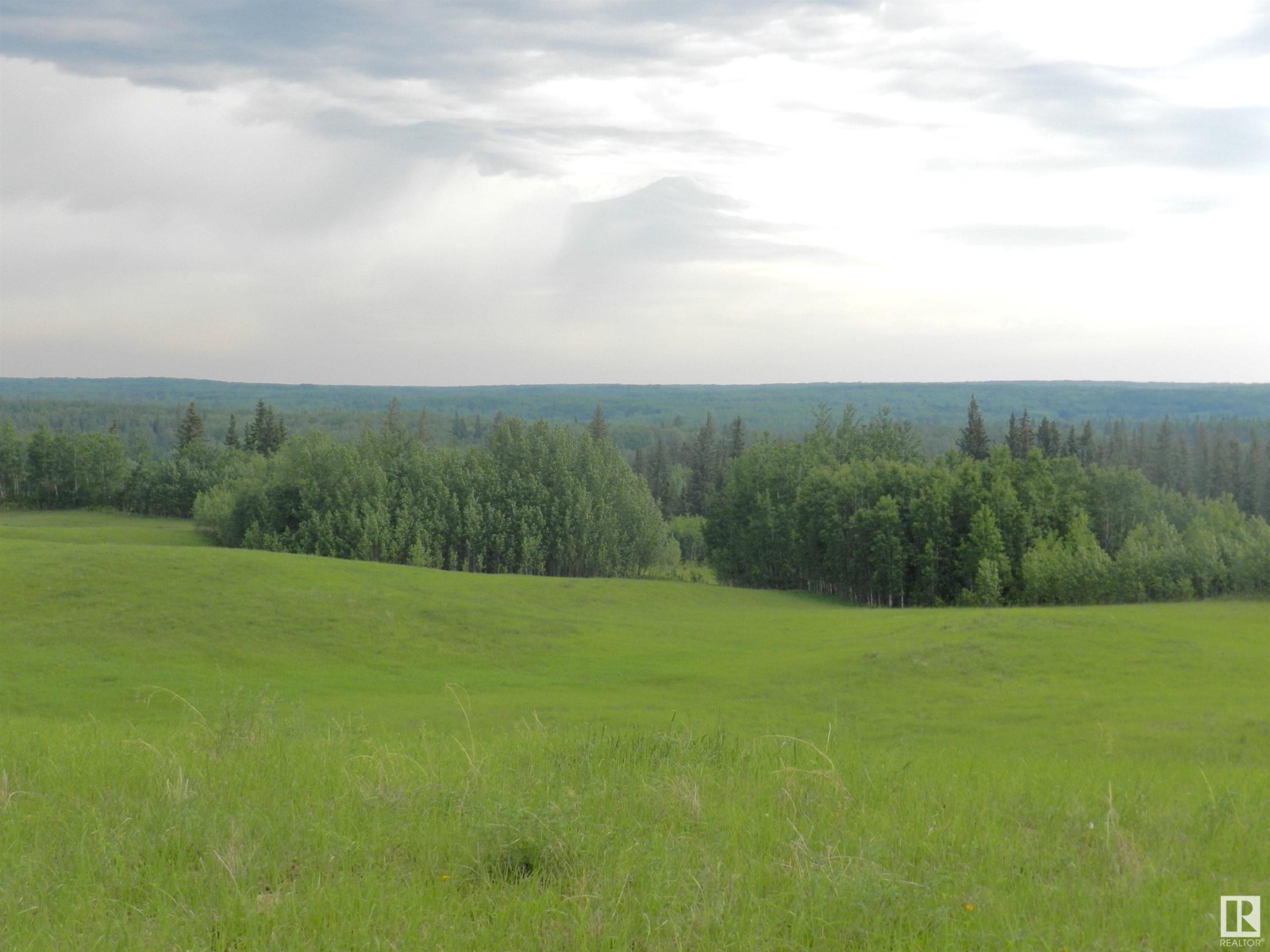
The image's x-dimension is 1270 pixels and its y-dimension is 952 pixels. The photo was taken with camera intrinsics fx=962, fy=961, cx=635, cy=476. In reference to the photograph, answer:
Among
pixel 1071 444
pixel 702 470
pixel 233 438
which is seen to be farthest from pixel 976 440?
pixel 233 438

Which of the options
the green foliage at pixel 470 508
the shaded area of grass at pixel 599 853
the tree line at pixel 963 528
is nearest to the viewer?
the shaded area of grass at pixel 599 853

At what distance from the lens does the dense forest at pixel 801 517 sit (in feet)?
169

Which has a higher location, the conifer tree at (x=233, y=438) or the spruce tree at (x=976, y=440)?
the spruce tree at (x=976, y=440)

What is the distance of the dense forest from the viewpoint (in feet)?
169

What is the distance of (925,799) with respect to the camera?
7.03m

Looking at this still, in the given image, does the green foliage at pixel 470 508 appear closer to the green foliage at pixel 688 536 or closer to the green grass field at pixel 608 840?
the green foliage at pixel 688 536

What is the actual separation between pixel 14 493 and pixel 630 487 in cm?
8690

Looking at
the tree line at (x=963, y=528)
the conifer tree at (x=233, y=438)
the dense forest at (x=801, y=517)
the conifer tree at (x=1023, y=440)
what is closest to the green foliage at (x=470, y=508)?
the dense forest at (x=801, y=517)

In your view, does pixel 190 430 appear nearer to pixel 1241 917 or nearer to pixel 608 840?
pixel 608 840

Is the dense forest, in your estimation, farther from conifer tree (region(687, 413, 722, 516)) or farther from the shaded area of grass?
conifer tree (region(687, 413, 722, 516))

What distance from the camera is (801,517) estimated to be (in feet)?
207

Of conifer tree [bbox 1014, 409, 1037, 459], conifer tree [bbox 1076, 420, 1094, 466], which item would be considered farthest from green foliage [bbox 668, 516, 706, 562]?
conifer tree [bbox 1076, 420, 1094, 466]

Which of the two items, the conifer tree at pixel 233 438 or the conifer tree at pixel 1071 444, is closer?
the conifer tree at pixel 1071 444

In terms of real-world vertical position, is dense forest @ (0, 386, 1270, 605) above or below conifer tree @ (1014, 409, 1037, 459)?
below
